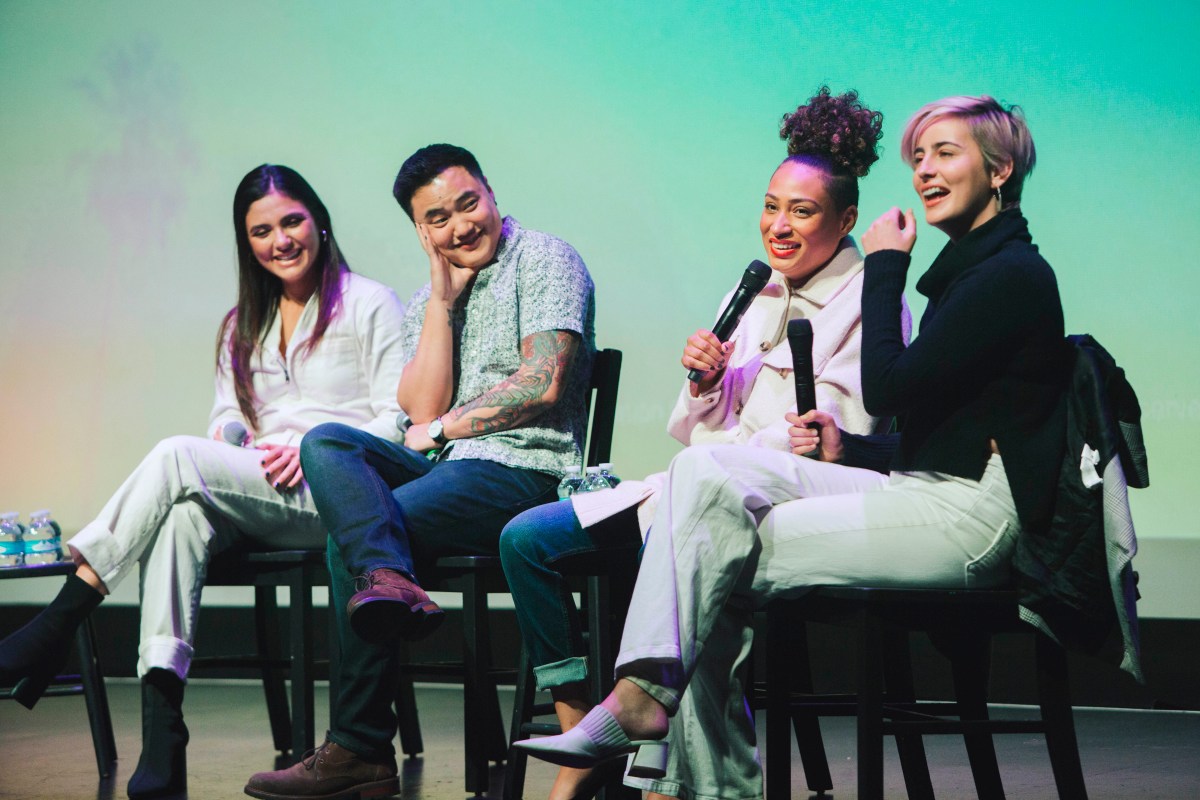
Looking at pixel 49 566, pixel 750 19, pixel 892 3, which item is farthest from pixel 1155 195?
pixel 49 566

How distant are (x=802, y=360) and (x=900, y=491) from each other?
26 centimetres

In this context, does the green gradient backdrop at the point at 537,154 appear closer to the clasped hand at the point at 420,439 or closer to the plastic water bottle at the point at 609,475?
the clasped hand at the point at 420,439

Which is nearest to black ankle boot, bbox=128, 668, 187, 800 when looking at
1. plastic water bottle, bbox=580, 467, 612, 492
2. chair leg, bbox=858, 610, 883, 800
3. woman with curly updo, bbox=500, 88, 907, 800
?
woman with curly updo, bbox=500, 88, 907, 800

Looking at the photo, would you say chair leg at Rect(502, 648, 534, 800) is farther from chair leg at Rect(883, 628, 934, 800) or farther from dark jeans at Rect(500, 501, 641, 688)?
chair leg at Rect(883, 628, 934, 800)

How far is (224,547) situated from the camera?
8.68 ft

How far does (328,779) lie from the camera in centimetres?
217

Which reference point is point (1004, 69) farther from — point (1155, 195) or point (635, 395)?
point (635, 395)

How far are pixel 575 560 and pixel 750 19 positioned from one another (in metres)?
1.87

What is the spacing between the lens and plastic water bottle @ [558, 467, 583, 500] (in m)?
2.37

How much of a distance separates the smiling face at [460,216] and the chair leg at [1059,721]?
1.33 metres

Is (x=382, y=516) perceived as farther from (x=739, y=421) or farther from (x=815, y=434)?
(x=815, y=434)

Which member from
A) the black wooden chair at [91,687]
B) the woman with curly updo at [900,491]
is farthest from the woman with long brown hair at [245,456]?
the woman with curly updo at [900,491]

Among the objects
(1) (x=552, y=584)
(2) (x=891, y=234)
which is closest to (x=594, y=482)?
(1) (x=552, y=584)

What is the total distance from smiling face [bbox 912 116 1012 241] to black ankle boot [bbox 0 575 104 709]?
167cm
